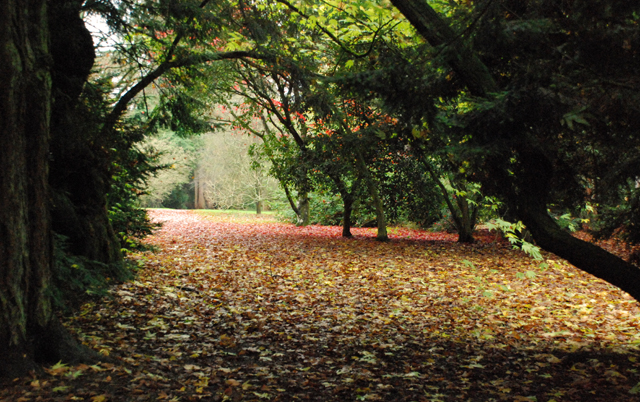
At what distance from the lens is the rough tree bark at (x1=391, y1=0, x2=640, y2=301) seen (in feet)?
12.3

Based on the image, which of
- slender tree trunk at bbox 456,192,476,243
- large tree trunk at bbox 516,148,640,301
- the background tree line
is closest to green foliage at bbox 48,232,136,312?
the background tree line

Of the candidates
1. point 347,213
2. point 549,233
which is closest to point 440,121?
point 549,233

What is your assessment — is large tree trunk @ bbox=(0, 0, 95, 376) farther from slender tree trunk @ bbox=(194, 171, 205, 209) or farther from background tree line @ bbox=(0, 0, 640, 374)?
slender tree trunk @ bbox=(194, 171, 205, 209)

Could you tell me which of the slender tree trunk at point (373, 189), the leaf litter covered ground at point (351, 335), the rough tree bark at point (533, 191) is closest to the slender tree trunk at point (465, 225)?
the slender tree trunk at point (373, 189)

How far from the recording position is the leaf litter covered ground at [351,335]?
3.65 metres

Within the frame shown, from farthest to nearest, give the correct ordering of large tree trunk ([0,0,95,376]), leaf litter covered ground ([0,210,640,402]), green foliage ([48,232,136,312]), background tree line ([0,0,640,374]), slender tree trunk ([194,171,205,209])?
slender tree trunk ([194,171,205,209]), green foliage ([48,232,136,312]), leaf litter covered ground ([0,210,640,402]), background tree line ([0,0,640,374]), large tree trunk ([0,0,95,376])

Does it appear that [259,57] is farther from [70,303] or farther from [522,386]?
[522,386]

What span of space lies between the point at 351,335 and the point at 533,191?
2.68 m

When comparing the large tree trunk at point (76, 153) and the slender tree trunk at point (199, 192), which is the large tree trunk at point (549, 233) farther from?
the slender tree trunk at point (199, 192)

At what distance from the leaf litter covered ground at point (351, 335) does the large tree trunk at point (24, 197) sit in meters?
0.30

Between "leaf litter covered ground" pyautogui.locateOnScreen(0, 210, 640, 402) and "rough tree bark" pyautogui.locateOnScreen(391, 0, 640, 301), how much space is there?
0.91 meters

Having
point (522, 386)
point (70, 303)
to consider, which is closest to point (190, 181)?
point (70, 303)

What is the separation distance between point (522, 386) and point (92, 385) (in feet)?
11.5

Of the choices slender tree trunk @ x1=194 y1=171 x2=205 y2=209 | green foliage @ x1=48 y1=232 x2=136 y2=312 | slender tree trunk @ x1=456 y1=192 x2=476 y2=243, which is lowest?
green foliage @ x1=48 y1=232 x2=136 y2=312
